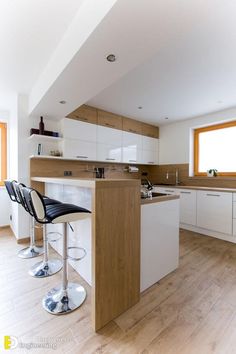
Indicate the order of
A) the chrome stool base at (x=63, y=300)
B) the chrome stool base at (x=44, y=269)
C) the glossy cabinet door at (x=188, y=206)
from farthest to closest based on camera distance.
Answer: the glossy cabinet door at (x=188, y=206), the chrome stool base at (x=44, y=269), the chrome stool base at (x=63, y=300)

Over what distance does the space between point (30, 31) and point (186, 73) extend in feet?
5.75

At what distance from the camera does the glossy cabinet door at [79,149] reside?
2.93 metres

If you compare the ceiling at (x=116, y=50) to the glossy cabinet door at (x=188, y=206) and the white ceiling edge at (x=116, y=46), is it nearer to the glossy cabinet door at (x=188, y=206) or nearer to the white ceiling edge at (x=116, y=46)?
the white ceiling edge at (x=116, y=46)

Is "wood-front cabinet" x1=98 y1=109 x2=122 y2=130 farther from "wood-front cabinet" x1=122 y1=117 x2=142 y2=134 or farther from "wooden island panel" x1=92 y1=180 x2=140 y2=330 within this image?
"wooden island panel" x1=92 y1=180 x2=140 y2=330

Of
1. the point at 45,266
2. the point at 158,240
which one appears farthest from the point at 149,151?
the point at 45,266

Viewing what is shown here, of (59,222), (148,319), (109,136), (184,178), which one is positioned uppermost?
(109,136)

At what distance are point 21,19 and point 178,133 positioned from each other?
11.7 feet

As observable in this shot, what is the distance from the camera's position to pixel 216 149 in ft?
11.9

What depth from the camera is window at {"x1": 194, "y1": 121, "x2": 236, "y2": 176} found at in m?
3.39

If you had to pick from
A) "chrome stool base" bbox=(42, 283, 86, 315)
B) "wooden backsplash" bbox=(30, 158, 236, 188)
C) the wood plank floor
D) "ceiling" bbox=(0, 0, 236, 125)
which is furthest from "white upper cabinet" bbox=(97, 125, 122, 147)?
"chrome stool base" bbox=(42, 283, 86, 315)

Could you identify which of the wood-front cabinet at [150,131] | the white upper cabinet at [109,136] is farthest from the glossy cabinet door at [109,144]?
the wood-front cabinet at [150,131]

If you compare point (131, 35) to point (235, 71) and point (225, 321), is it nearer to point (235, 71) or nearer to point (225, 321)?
point (235, 71)

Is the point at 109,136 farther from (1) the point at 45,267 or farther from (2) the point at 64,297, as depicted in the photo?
(2) the point at 64,297

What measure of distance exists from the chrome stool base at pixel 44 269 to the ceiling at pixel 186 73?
237 centimetres
